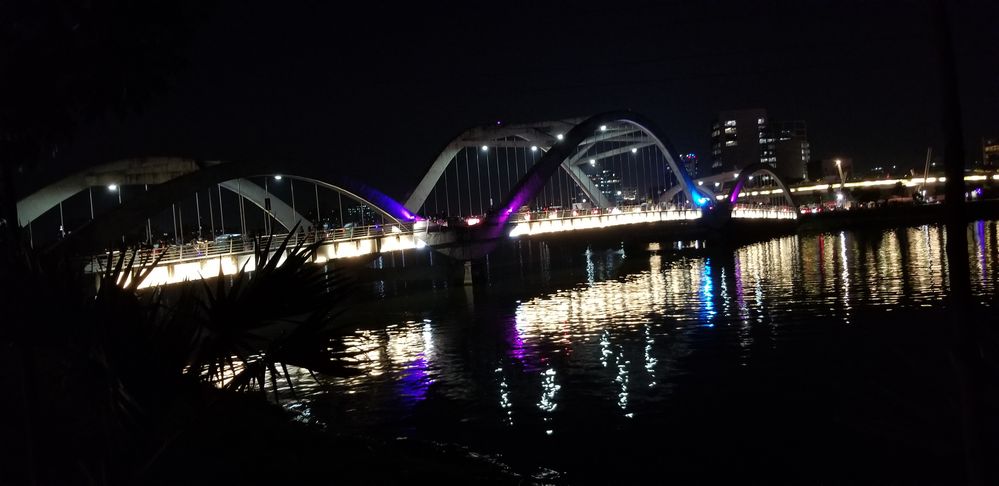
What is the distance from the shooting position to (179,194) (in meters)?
47.8

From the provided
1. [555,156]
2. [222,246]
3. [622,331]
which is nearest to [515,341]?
[622,331]

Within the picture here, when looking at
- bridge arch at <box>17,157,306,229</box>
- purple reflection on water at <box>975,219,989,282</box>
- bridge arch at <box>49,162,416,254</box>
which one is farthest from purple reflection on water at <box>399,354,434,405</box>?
purple reflection on water at <box>975,219,989,282</box>

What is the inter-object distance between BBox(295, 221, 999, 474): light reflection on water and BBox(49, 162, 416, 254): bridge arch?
11.1m

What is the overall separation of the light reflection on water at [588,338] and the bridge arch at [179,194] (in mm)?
11062

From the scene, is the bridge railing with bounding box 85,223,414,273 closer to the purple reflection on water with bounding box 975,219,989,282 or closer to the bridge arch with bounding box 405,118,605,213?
the bridge arch with bounding box 405,118,605,213

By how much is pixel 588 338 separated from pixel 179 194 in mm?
27241

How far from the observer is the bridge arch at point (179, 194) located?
41.4 m

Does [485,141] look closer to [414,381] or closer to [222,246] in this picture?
[222,246]

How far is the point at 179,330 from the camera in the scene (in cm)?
722

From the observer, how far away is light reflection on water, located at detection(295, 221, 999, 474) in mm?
21047

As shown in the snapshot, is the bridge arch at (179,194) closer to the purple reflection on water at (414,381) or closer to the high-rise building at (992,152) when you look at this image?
the purple reflection on water at (414,381)

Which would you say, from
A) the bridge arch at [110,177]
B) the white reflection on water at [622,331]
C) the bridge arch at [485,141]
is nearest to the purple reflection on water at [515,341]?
the white reflection on water at [622,331]

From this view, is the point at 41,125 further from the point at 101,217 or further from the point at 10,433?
the point at 101,217

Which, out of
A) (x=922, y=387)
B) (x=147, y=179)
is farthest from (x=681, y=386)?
(x=147, y=179)
